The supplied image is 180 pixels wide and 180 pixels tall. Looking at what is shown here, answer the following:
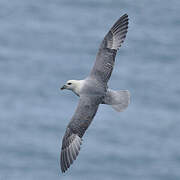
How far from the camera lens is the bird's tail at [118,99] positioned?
48.4ft

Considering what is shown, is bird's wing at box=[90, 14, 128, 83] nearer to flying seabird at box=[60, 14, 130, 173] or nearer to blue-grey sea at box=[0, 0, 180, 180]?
flying seabird at box=[60, 14, 130, 173]

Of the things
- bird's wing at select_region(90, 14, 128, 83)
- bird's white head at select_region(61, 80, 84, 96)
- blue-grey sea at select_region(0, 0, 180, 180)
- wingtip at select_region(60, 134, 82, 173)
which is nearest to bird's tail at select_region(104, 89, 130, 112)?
bird's wing at select_region(90, 14, 128, 83)

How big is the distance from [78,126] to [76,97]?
56.6 feet

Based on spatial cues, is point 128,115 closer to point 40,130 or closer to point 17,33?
point 40,130

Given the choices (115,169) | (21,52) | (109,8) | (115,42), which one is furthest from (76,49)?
(115,42)

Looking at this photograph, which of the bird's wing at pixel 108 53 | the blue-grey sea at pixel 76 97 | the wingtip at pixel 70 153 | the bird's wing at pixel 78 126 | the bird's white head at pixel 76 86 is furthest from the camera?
the blue-grey sea at pixel 76 97

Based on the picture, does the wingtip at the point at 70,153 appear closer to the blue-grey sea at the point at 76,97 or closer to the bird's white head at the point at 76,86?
the bird's white head at the point at 76,86

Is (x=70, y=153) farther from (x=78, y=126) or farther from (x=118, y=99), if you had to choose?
(x=118, y=99)

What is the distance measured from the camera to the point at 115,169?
102 feet

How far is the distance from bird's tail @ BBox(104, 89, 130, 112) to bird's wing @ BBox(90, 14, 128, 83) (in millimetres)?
298

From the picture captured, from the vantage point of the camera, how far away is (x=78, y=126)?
14.3 metres

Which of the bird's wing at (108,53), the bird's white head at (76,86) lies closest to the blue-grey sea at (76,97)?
the bird's wing at (108,53)

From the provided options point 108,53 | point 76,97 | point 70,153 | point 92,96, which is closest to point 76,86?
point 92,96

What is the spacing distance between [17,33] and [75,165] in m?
11.1
